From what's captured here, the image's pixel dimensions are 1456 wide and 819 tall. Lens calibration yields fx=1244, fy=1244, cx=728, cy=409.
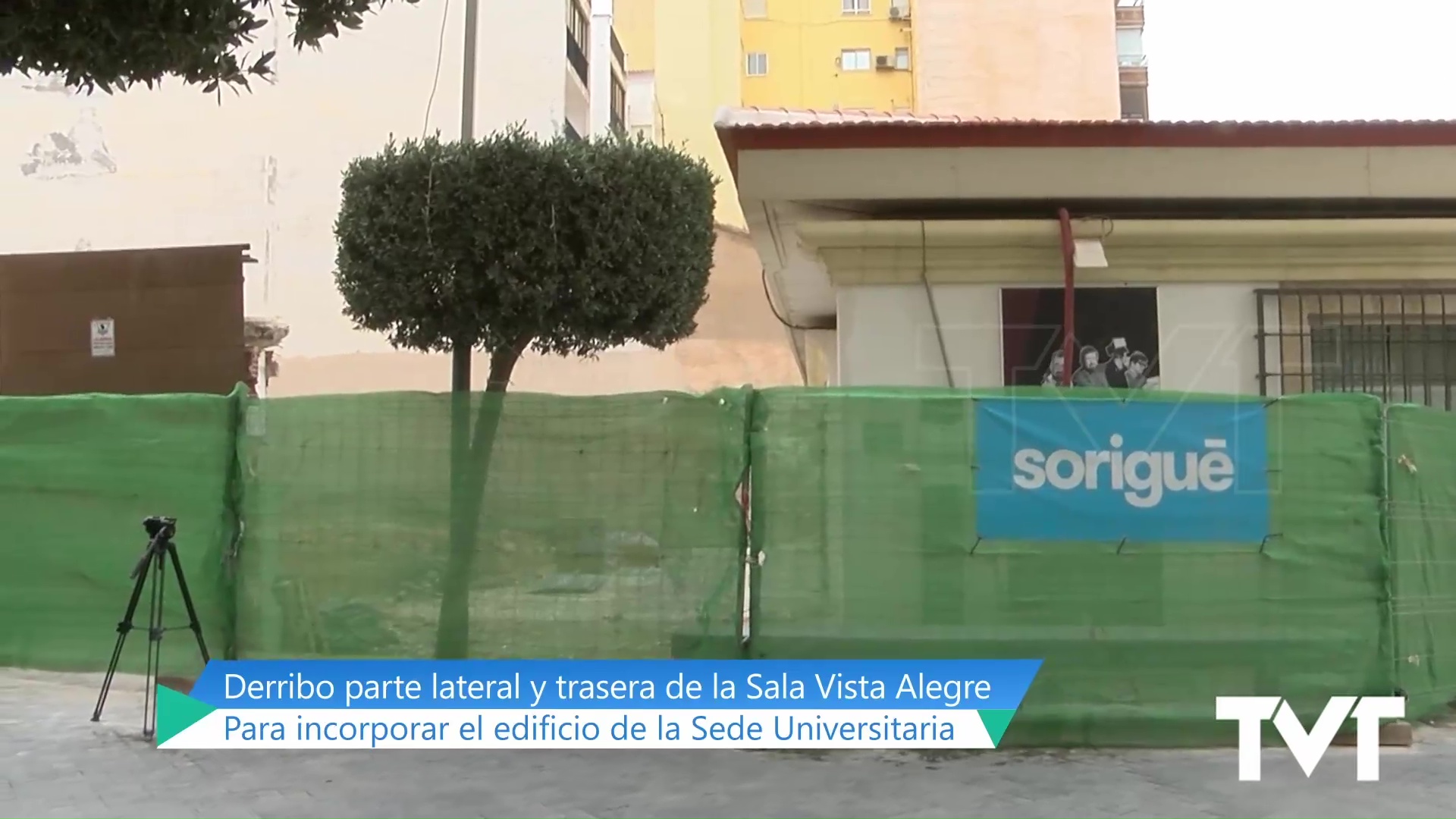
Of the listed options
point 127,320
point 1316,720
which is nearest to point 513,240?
point 1316,720

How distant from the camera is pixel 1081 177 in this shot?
778cm

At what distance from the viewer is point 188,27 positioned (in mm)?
5281

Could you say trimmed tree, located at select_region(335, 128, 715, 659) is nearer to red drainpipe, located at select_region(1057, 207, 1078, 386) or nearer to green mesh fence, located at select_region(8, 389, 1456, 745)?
green mesh fence, located at select_region(8, 389, 1456, 745)

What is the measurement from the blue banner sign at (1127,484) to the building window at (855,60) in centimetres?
3951

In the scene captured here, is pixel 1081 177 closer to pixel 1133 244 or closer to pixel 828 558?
pixel 1133 244

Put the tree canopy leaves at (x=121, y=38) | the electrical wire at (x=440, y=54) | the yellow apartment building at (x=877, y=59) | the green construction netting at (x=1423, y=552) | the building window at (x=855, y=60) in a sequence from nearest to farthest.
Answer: the tree canopy leaves at (x=121, y=38)
the green construction netting at (x=1423, y=552)
the electrical wire at (x=440, y=54)
the yellow apartment building at (x=877, y=59)
the building window at (x=855, y=60)

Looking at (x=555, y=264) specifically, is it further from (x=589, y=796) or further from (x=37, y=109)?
(x=37, y=109)

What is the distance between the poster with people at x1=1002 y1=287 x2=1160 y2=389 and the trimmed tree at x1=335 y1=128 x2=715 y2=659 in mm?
2375

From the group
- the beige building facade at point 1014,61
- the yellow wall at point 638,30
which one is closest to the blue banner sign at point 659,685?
the beige building facade at point 1014,61

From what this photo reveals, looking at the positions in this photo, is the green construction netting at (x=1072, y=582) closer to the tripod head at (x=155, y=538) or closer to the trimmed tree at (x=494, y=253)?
the trimmed tree at (x=494, y=253)

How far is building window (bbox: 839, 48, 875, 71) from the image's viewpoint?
144 ft

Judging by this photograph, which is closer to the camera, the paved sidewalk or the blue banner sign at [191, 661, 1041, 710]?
the paved sidewalk

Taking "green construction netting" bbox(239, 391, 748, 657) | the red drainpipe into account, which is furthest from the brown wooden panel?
the red drainpipe

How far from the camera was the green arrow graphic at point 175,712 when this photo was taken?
6344mm
